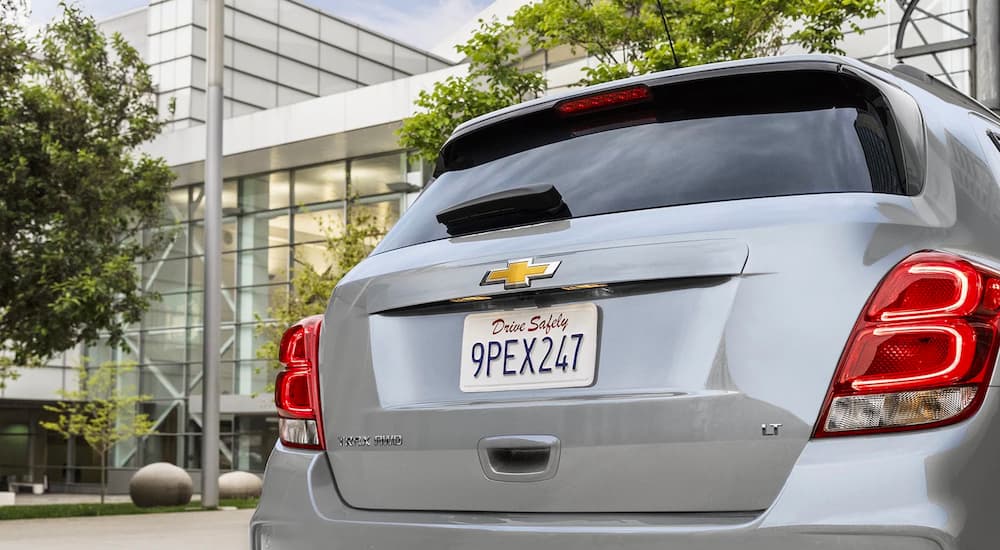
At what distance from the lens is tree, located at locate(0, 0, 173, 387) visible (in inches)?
742

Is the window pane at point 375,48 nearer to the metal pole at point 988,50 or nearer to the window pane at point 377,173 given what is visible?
the window pane at point 377,173

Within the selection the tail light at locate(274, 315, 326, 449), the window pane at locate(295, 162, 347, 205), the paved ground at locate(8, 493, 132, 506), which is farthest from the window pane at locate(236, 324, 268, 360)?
the tail light at locate(274, 315, 326, 449)

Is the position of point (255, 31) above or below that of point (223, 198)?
above

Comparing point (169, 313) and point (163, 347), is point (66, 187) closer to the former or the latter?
point (169, 313)

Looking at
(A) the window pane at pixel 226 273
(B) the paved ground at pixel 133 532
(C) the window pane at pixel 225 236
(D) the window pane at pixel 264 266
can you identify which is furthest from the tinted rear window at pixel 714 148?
(C) the window pane at pixel 225 236

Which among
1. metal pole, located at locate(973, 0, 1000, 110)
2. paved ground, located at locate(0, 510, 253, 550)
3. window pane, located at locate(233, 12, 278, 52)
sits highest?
window pane, located at locate(233, 12, 278, 52)

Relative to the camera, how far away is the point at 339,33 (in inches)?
1774

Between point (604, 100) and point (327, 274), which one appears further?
point (327, 274)

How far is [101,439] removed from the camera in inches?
1355

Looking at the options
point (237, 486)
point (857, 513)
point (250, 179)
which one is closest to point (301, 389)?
point (857, 513)

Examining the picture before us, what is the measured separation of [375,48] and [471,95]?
31.0m

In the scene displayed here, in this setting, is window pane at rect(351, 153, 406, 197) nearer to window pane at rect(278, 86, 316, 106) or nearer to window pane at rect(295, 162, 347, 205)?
window pane at rect(295, 162, 347, 205)

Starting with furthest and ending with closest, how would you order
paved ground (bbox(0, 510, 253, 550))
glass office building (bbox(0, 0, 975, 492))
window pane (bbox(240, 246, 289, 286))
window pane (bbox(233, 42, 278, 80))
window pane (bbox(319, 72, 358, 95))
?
1. window pane (bbox(319, 72, 358, 95))
2. window pane (bbox(233, 42, 278, 80))
3. window pane (bbox(240, 246, 289, 286))
4. glass office building (bbox(0, 0, 975, 492))
5. paved ground (bbox(0, 510, 253, 550))

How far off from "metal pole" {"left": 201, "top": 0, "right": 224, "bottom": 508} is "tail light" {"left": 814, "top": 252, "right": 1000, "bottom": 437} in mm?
18478
